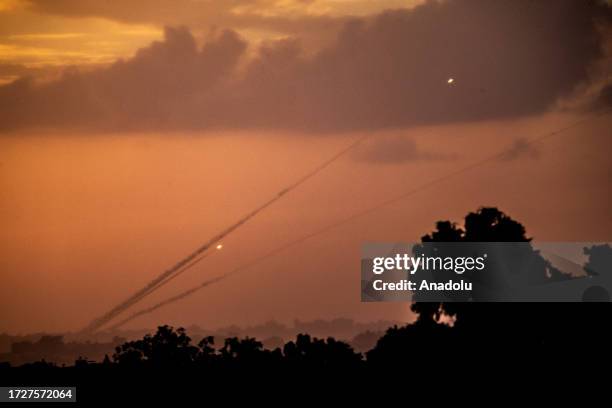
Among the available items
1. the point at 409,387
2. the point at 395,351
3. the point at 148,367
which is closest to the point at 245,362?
the point at 148,367

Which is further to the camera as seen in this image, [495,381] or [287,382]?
[287,382]

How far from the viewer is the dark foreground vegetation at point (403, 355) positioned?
375 ft

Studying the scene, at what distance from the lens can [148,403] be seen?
10688 centimetres

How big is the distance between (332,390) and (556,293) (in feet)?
115

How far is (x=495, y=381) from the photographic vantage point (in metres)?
111

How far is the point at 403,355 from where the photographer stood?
117 meters

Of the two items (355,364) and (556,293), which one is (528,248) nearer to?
(556,293)

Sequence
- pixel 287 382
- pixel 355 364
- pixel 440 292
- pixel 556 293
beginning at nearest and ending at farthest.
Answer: pixel 287 382 → pixel 355 364 → pixel 556 293 → pixel 440 292

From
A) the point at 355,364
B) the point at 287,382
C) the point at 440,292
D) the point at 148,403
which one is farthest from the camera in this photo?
the point at 440,292

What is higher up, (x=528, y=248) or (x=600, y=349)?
(x=528, y=248)

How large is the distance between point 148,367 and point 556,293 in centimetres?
3997

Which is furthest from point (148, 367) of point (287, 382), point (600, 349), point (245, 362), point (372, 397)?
point (600, 349)

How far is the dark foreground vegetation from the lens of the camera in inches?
4496

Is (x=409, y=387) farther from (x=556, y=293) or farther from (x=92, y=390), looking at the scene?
(x=556, y=293)
